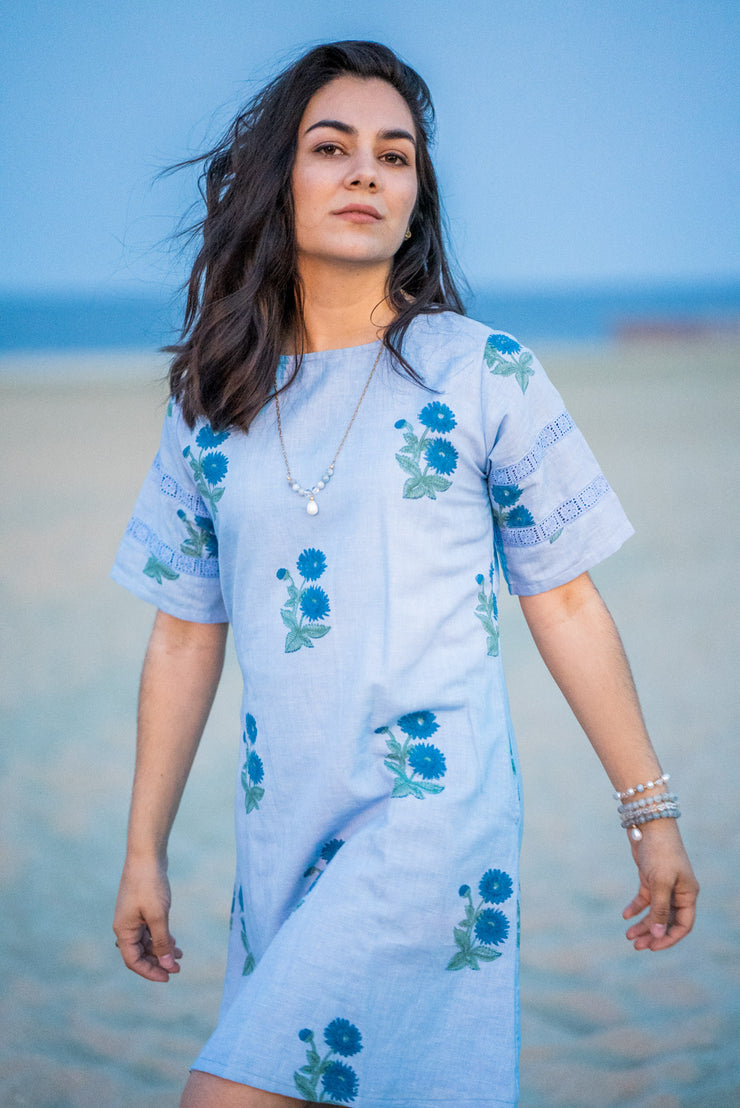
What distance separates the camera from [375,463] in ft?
5.03

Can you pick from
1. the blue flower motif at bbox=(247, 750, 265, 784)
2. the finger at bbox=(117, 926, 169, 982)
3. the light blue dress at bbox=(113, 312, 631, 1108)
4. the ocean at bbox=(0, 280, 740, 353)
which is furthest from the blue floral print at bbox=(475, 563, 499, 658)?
the ocean at bbox=(0, 280, 740, 353)

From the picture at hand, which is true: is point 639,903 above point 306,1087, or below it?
above

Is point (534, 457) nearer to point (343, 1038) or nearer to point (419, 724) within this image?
point (419, 724)

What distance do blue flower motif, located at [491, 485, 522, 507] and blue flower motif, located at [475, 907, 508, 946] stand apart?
520mm

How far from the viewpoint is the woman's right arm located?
1733 millimetres

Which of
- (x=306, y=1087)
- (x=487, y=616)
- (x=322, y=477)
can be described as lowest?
(x=306, y=1087)

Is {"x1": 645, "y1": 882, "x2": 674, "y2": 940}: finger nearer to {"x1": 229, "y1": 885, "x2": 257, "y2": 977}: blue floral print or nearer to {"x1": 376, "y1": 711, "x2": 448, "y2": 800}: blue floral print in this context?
{"x1": 376, "y1": 711, "x2": 448, "y2": 800}: blue floral print

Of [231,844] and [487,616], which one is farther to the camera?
[231,844]

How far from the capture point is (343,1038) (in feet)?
4.56

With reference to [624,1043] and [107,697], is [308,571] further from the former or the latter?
[107,697]

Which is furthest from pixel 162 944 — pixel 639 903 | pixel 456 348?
pixel 456 348

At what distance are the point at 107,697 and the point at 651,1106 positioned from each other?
297 cm

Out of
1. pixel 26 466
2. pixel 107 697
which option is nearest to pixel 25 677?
pixel 107 697

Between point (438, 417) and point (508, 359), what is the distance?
0.41 feet
